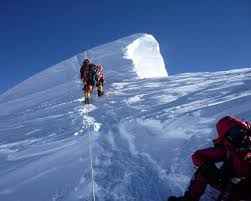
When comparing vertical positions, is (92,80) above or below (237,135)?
above

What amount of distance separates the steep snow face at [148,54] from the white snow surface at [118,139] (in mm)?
10664

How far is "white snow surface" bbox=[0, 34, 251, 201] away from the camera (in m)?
7.25

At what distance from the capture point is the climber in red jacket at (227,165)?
5578 mm

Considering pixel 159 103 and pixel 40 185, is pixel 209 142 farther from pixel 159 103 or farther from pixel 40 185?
pixel 159 103

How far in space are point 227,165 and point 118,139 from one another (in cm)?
352

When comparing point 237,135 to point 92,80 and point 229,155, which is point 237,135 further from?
point 92,80

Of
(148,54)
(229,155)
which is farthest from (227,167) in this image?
(148,54)

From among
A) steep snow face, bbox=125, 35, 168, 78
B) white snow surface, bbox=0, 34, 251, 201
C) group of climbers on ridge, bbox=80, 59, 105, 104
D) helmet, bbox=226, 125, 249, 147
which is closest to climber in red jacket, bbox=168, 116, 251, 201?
helmet, bbox=226, 125, 249, 147

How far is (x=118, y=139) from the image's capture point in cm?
913

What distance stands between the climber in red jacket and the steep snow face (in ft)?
65.9

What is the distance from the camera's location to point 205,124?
8.56 m

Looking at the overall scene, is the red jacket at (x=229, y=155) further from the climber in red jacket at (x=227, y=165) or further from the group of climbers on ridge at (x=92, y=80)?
the group of climbers on ridge at (x=92, y=80)

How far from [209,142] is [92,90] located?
8.29 m

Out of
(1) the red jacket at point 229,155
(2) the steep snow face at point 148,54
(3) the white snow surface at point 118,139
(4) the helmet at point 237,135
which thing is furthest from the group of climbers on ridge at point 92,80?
(2) the steep snow face at point 148,54
